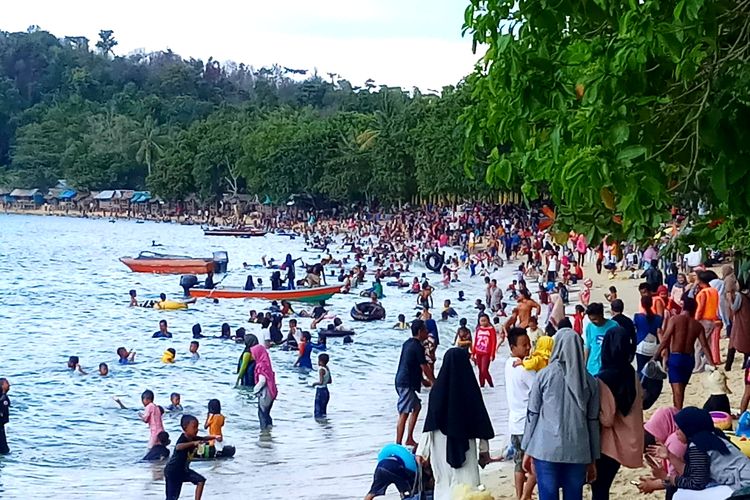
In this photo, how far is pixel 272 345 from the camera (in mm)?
22516

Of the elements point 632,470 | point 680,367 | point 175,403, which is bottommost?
point 175,403

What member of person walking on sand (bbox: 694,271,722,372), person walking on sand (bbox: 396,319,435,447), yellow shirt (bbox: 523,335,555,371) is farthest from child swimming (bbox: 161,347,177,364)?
yellow shirt (bbox: 523,335,555,371)

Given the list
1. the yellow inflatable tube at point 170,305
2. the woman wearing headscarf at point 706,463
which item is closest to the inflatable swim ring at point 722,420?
the woman wearing headscarf at point 706,463

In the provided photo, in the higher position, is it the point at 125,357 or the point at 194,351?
the point at 194,351

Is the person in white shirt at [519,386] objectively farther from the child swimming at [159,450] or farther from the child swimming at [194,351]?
the child swimming at [194,351]

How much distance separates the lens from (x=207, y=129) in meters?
101

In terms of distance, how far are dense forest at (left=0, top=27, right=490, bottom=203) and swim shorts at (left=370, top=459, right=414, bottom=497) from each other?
114ft

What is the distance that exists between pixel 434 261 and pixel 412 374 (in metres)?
34.3

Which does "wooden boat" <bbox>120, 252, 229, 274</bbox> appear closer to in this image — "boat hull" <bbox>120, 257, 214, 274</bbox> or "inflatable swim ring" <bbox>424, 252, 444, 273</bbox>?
"boat hull" <bbox>120, 257, 214, 274</bbox>

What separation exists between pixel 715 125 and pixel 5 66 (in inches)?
6234

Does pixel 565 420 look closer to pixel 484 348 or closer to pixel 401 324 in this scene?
pixel 484 348

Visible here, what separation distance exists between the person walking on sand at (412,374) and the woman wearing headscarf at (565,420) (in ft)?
12.1

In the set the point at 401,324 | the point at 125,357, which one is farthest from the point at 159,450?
the point at 401,324

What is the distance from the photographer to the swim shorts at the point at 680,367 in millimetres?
10289
